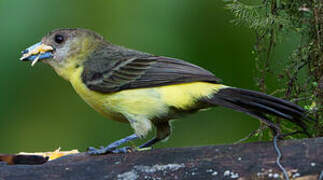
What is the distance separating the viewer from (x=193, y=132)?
6551mm

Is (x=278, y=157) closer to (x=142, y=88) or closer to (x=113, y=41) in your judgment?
(x=142, y=88)

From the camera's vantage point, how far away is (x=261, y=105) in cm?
423

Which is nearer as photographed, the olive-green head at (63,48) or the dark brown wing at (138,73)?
the dark brown wing at (138,73)

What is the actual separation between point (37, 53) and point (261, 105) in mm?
1889

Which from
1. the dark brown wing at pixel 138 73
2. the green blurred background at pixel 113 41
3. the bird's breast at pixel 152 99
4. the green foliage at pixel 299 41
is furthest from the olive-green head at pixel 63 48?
the green foliage at pixel 299 41

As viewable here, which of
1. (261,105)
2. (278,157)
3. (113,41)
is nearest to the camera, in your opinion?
(278,157)

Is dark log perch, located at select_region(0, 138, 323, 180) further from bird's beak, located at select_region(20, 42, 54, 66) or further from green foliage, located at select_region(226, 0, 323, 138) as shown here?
bird's beak, located at select_region(20, 42, 54, 66)

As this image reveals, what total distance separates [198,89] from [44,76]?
8.64 ft

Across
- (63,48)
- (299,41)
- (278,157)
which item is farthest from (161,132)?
(278,157)

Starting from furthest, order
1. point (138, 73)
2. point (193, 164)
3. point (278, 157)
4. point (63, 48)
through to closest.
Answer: point (63, 48), point (138, 73), point (193, 164), point (278, 157)

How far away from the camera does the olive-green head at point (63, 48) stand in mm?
5145

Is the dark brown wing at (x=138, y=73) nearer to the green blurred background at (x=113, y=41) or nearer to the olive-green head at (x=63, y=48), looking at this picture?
the olive-green head at (x=63, y=48)

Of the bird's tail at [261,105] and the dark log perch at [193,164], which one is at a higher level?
the bird's tail at [261,105]

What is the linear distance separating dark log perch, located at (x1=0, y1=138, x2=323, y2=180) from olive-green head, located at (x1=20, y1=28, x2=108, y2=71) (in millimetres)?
1129
